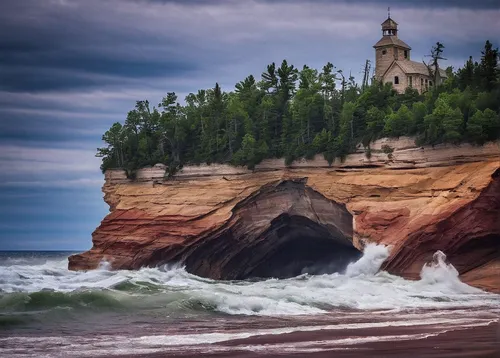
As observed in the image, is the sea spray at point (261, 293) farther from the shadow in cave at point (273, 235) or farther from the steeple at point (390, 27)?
the steeple at point (390, 27)

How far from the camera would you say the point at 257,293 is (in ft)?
110

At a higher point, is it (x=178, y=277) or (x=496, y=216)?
(x=496, y=216)

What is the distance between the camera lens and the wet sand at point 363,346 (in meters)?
19.4

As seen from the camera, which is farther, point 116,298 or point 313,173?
point 313,173

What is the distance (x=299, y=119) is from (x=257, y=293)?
57.6ft

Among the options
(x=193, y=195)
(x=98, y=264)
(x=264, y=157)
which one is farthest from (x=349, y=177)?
(x=98, y=264)

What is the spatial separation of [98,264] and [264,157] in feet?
37.8

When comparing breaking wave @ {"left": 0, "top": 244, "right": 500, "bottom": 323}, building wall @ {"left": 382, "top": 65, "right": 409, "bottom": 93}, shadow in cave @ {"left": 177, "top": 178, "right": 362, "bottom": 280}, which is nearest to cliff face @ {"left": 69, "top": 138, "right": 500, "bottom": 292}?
shadow in cave @ {"left": 177, "top": 178, "right": 362, "bottom": 280}

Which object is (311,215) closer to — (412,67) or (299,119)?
(299,119)

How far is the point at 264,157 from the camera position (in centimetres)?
4794

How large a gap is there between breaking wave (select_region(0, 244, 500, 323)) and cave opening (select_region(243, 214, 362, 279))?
473 centimetres

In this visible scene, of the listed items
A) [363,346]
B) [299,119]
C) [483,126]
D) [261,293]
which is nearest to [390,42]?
[299,119]

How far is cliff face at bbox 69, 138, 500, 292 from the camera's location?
37.9 metres

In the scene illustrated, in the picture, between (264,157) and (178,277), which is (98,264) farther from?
(264,157)
